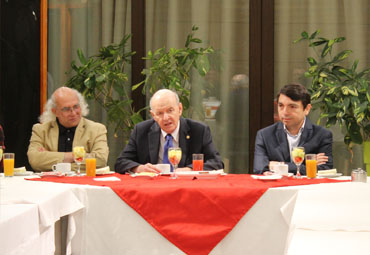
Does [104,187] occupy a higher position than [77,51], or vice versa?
[77,51]

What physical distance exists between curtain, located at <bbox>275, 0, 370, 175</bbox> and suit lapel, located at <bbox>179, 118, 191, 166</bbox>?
2.12 metres

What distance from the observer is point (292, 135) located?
4.05m

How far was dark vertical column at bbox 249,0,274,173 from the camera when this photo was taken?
19.5 feet

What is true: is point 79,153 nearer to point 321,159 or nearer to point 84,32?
point 321,159

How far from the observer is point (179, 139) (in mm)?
4035

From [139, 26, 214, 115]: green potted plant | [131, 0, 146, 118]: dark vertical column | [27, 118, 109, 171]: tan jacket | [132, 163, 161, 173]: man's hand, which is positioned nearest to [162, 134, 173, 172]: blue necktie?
[132, 163, 161, 173]: man's hand

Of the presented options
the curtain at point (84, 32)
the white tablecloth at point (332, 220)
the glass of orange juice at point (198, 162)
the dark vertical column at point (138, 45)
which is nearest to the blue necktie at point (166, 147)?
the glass of orange juice at point (198, 162)

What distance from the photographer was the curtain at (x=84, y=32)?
6066 mm

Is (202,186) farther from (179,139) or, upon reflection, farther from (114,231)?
(179,139)

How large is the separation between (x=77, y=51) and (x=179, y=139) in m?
2.17

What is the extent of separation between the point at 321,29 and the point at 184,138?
2575 mm

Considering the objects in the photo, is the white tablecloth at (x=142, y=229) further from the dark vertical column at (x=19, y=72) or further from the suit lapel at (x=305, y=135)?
the dark vertical column at (x=19, y=72)

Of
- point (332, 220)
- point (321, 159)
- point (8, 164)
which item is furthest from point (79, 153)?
point (332, 220)

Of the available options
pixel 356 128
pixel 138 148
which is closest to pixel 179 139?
pixel 138 148
